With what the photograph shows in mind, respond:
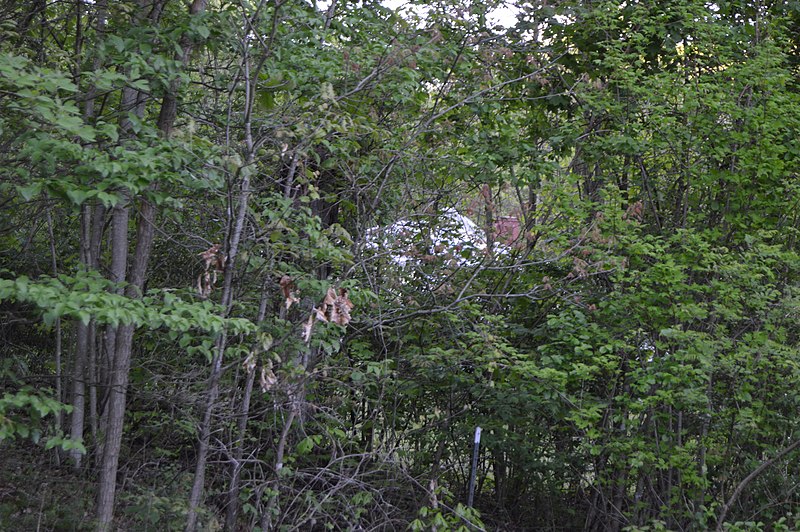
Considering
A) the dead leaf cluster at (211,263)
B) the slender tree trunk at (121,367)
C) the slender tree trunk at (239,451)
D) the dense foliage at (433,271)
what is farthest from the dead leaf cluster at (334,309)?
the slender tree trunk at (121,367)

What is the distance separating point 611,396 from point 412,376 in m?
1.86

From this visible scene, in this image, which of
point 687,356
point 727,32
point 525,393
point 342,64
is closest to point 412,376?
point 525,393

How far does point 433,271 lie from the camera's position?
289 inches

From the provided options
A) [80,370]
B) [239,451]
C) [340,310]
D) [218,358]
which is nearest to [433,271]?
[239,451]

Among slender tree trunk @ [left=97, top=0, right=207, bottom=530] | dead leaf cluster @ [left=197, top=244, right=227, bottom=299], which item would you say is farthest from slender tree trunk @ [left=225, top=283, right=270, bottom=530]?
slender tree trunk @ [left=97, top=0, right=207, bottom=530]

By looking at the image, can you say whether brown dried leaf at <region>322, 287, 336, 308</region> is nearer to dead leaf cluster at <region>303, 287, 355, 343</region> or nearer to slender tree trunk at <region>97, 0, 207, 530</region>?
dead leaf cluster at <region>303, 287, 355, 343</region>

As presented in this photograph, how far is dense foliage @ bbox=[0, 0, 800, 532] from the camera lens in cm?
561

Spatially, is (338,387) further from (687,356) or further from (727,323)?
(727,323)

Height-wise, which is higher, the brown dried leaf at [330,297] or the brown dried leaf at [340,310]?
the brown dried leaf at [330,297]

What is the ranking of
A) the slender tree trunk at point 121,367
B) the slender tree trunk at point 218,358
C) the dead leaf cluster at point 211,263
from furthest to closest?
the slender tree trunk at point 121,367
the slender tree trunk at point 218,358
the dead leaf cluster at point 211,263

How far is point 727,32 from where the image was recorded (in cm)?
739

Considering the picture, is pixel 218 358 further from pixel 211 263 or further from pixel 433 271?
pixel 433 271

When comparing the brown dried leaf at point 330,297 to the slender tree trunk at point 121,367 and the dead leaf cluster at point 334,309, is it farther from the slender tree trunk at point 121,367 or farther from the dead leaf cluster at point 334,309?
the slender tree trunk at point 121,367

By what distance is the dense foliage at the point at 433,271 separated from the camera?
5609mm
